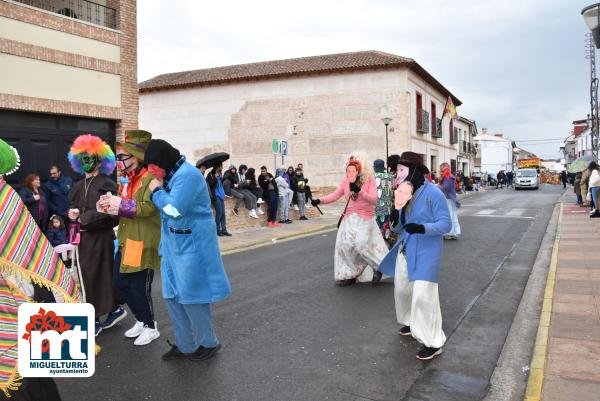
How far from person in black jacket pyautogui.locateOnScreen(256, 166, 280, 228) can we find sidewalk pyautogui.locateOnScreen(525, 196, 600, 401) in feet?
27.7

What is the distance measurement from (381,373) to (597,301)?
11.6 ft

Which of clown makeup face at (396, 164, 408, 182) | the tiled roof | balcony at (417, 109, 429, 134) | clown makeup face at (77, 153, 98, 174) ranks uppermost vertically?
the tiled roof

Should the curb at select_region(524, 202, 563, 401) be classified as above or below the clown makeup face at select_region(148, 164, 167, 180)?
below

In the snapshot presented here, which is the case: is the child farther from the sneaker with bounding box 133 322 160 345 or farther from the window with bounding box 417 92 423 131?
the window with bounding box 417 92 423 131

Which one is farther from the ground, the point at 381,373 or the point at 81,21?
the point at 81,21

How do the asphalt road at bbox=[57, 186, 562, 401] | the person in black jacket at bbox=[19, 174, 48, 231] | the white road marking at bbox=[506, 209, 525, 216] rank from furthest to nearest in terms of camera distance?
1. the white road marking at bbox=[506, 209, 525, 216]
2. the person in black jacket at bbox=[19, 174, 48, 231]
3. the asphalt road at bbox=[57, 186, 562, 401]

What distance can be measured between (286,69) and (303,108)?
2.56 meters

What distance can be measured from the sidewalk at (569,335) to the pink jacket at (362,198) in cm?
249

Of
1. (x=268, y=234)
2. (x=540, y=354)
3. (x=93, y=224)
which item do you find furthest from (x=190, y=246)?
(x=268, y=234)

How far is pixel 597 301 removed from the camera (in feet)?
19.9

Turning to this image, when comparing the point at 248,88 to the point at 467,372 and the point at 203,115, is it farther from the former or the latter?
the point at 467,372

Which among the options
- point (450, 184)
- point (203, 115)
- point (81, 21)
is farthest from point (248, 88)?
point (450, 184)

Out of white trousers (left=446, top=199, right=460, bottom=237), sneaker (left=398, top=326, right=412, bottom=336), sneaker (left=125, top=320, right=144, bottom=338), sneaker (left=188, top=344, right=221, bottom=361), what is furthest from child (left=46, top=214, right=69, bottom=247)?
white trousers (left=446, top=199, right=460, bottom=237)

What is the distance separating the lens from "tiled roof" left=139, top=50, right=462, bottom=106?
2894 cm
